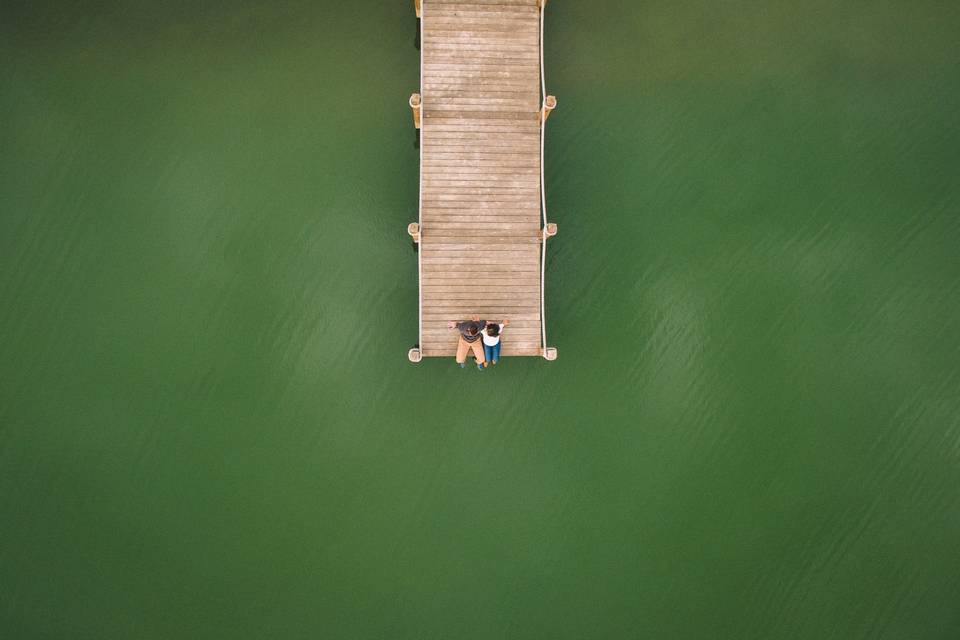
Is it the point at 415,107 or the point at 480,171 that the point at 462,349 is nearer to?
the point at 480,171

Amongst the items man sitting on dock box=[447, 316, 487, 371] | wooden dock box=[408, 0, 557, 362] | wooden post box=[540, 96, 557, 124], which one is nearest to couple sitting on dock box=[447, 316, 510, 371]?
man sitting on dock box=[447, 316, 487, 371]

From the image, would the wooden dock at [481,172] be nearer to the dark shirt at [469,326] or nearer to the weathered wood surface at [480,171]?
the weathered wood surface at [480,171]

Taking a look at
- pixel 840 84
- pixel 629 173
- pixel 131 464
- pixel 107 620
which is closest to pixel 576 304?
pixel 629 173

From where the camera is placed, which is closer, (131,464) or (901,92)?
(131,464)

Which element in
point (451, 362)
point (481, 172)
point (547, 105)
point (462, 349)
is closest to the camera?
point (547, 105)

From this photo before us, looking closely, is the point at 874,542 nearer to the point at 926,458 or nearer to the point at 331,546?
the point at 926,458

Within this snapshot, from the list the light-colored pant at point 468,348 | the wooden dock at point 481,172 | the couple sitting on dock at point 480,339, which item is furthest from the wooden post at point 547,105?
the light-colored pant at point 468,348

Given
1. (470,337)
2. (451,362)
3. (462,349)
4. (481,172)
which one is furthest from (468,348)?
(481,172)
